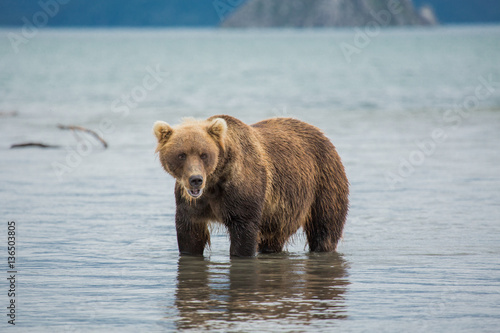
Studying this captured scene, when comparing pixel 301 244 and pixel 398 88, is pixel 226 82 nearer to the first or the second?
pixel 398 88

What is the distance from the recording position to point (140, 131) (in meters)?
20.5

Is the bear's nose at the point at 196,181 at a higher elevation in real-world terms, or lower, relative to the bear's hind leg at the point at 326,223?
higher

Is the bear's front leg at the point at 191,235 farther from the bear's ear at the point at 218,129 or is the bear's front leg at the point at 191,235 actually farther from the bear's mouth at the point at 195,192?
the bear's ear at the point at 218,129

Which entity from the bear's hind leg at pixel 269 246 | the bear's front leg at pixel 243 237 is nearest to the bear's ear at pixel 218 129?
the bear's front leg at pixel 243 237

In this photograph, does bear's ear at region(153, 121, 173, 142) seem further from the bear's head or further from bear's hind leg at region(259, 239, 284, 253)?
bear's hind leg at region(259, 239, 284, 253)

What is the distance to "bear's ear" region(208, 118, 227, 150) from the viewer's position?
7023 mm

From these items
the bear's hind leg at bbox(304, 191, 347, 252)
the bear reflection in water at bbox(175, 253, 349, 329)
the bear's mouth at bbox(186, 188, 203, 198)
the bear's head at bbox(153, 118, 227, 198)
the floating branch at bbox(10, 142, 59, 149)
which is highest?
the floating branch at bbox(10, 142, 59, 149)

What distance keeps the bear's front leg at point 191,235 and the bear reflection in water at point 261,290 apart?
0.09 meters

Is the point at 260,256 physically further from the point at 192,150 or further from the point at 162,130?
the point at 162,130

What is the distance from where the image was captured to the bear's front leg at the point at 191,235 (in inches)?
294

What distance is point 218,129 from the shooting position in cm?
704

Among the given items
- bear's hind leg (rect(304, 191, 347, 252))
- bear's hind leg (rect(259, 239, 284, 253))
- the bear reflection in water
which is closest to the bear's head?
the bear reflection in water

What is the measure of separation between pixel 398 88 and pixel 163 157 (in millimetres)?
34303

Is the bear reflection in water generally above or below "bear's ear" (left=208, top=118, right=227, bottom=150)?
below
